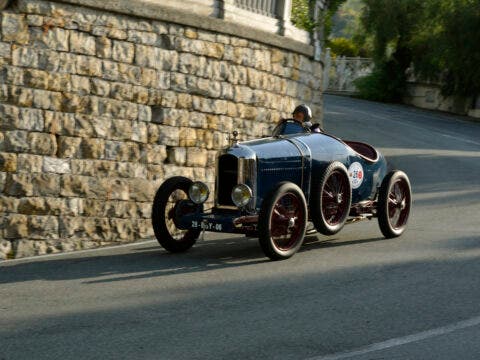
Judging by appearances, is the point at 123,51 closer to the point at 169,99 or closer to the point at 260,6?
the point at 169,99

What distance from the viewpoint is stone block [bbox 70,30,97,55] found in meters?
11.5

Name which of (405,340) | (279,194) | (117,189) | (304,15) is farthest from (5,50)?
(304,15)

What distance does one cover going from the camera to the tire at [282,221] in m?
9.20

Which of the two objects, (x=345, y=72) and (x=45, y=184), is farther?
(x=345, y=72)

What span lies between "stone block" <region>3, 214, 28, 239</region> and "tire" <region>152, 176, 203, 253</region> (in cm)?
184

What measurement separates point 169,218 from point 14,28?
3.06 metres

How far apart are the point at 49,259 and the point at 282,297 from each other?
12.0 ft

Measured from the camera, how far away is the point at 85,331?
659 centimetres

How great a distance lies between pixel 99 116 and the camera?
1179cm

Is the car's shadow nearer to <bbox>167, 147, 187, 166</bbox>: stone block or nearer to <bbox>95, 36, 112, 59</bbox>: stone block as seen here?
<bbox>167, 147, 187, 166</bbox>: stone block

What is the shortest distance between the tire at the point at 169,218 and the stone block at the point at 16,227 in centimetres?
184

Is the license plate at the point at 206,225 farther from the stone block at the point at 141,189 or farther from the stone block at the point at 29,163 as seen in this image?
the stone block at the point at 141,189

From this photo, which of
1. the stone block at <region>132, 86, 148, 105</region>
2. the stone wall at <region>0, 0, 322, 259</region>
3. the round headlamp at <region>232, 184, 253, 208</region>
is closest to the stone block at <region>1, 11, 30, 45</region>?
the stone wall at <region>0, 0, 322, 259</region>

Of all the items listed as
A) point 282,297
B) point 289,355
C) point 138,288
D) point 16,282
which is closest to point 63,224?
point 16,282
